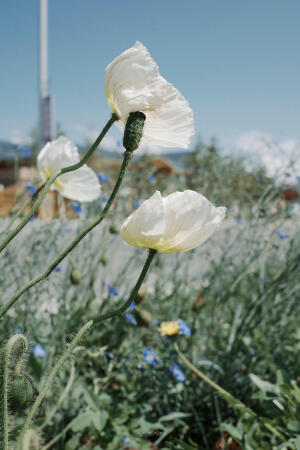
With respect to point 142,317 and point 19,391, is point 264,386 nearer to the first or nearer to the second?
point 142,317

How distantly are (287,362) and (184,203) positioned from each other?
138 centimetres

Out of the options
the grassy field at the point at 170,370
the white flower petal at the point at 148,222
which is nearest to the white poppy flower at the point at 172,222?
the white flower petal at the point at 148,222

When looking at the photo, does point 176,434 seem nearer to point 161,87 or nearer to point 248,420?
point 248,420

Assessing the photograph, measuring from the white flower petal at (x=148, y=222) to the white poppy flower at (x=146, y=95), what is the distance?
4.9 inches

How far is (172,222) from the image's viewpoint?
0.59m

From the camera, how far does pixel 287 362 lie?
1.72 metres

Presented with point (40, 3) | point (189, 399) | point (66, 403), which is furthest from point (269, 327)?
point (40, 3)

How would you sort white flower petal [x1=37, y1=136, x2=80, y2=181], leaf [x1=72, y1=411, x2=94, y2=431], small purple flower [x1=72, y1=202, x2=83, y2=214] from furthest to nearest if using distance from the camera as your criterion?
small purple flower [x1=72, y1=202, x2=83, y2=214], leaf [x1=72, y1=411, x2=94, y2=431], white flower petal [x1=37, y1=136, x2=80, y2=181]

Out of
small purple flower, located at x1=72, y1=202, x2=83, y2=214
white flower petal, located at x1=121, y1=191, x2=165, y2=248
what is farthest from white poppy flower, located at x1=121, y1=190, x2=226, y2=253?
small purple flower, located at x1=72, y1=202, x2=83, y2=214

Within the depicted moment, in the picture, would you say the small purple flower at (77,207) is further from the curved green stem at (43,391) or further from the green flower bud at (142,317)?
the curved green stem at (43,391)

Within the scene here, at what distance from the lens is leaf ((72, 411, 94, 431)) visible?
1246 mm

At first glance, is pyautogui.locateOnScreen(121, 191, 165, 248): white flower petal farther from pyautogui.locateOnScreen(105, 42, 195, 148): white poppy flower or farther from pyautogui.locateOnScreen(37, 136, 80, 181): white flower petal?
pyautogui.locateOnScreen(37, 136, 80, 181): white flower petal

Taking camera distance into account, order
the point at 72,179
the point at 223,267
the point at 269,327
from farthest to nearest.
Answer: the point at 223,267 < the point at 269,327 < the point at 72,179

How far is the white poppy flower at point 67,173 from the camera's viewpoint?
0.89 m
